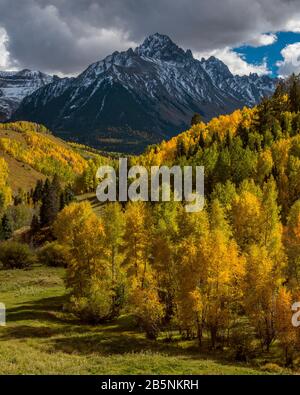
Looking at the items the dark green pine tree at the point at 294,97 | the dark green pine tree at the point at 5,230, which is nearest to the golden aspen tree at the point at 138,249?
the dark green pine tree at the point at 5,230

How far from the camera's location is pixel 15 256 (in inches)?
4387

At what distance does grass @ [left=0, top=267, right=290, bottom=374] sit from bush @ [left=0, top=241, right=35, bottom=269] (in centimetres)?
3895

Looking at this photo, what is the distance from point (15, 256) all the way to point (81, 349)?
7006cm

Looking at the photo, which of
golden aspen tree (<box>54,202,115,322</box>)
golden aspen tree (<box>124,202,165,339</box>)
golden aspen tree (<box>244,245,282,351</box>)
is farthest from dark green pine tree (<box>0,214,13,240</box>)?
golden aspen tree (<box>244,245,282,351</box>)

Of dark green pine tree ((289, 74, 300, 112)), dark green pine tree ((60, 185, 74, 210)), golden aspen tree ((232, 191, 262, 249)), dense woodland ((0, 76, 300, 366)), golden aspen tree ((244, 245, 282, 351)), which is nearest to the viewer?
golden aspen tree ((244, 245, 282, 351))

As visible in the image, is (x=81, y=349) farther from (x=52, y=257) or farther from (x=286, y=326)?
(x=52, y=257)

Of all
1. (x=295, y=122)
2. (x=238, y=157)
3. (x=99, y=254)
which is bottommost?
(x=99, y=254)

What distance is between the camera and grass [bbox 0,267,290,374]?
119ft

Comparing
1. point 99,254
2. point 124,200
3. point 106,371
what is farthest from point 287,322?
point 124,200

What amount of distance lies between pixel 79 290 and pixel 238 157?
60.4 metres

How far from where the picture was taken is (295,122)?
138m

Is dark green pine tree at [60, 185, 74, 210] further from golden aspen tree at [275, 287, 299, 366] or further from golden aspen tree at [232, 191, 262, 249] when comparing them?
golden aspen tree at [275, 287, 299, 366]

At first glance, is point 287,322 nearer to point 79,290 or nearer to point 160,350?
point 160,350

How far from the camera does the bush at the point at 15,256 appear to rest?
112m
